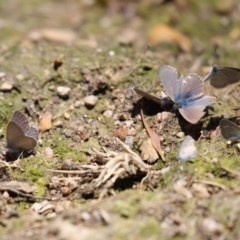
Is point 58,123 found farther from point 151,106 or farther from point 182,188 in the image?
point 182,188

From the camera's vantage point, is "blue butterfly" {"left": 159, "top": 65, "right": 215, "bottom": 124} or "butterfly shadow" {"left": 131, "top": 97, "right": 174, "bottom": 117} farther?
"butterfly shadow" {"left": 131, "top": 97, "right": 174, "bottom": 117}

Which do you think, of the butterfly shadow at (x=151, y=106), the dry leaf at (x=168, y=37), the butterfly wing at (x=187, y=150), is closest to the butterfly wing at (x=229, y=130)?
the butterfly wing at (x=187, y=150)


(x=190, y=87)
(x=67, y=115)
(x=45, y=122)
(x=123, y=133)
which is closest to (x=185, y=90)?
(x=190, y=87)

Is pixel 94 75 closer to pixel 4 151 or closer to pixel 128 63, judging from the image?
pixel 128 63

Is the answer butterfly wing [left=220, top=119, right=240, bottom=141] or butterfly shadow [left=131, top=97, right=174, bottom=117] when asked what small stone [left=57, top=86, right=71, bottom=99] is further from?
butterfly wing [left=220, top=119, right=240, bottom=141]

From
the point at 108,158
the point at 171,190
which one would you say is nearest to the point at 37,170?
the point at 108,158

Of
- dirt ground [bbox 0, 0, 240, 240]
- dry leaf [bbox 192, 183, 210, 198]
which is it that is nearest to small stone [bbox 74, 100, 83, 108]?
dirt ground [bbox 0, 0, 240, 240]
